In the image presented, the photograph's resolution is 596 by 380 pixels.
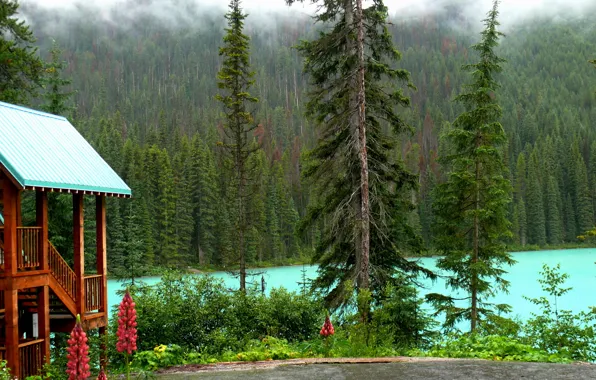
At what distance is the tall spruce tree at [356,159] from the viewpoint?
15.1 m

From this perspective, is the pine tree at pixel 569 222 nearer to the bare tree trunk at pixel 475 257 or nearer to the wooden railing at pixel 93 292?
the bare tree trunk at pixel 475 257

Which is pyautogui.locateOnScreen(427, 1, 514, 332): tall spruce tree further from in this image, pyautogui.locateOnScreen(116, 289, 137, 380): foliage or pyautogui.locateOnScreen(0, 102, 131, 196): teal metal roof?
pyautogui.locateOnScreen(116, 289, 137, 380): foliage

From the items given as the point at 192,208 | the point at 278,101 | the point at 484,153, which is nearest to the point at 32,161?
the point at 484,153

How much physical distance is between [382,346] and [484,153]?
923 centimetres

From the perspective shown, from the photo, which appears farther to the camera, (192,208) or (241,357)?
(192,208)

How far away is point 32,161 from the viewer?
35.2 feet

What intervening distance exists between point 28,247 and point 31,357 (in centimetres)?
219

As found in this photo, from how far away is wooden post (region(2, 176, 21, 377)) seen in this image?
10.3 meters

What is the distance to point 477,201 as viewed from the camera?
18.0 metres

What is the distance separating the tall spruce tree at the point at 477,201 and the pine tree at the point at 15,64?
1480 centimetres

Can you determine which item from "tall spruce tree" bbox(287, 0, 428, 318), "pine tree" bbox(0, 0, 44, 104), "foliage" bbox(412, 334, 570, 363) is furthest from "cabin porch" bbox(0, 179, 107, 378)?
"pine tree" bbox(0, 0, 44, 104)

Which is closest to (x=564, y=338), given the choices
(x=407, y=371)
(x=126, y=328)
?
(x=407, y=371)

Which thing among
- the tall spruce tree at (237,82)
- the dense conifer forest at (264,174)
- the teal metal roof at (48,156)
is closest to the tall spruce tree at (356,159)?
the dense conifer forest at (264,174)

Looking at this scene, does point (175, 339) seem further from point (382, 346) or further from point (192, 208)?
point (192, 208)
